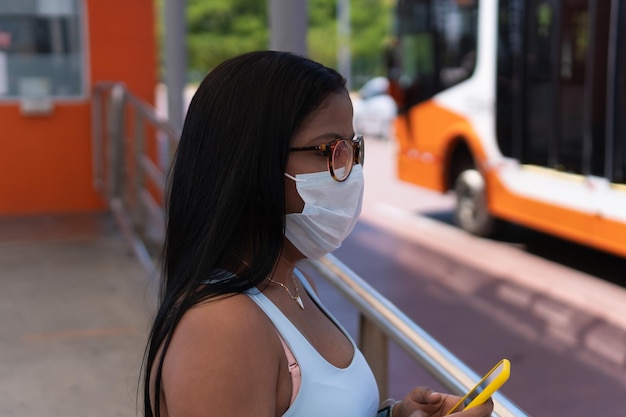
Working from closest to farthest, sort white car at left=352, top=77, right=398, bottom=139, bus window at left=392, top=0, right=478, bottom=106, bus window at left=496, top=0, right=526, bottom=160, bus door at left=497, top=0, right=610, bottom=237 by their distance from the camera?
bus door at left=497, top=0, right=610, bottom=237 < bus window at left=496, top=0, right=526, bottom=160 < bus window at left=392, top=0, right=478, bottom=106 < white car at left=352, top=77, right=398, bottom=139

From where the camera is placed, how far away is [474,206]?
380 inches

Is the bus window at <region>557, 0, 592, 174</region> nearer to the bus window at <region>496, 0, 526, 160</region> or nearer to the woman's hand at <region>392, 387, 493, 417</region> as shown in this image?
the bus window at <region>496, 0, 526, 160</region>

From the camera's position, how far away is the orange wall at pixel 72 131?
898 cm

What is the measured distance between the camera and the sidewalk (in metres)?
4.51

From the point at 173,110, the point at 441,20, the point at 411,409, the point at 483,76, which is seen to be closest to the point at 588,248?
the point at 483,76

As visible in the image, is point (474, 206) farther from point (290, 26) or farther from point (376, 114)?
point (376, 114)

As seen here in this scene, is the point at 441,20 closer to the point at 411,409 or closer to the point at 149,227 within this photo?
the point at 149,227

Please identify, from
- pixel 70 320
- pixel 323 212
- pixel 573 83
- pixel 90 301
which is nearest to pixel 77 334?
pixel 70 320

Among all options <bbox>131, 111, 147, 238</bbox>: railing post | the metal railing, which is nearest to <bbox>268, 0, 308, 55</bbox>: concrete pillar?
the metal railing

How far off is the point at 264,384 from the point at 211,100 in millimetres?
481

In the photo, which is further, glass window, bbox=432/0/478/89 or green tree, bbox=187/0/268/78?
green tree, bbox=187/0/268/78

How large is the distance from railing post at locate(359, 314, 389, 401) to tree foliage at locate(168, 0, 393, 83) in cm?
4451

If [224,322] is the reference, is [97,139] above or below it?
below

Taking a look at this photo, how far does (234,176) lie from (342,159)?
0.72ft
